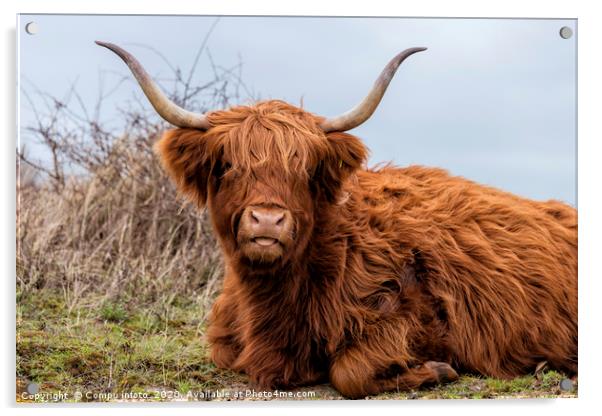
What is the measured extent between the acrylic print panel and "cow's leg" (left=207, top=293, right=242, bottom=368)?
12mm

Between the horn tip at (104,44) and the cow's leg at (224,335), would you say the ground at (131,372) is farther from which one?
the horn tip at (104,44)

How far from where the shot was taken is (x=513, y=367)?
566cm

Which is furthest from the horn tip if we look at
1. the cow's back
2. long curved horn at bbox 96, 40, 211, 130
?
the cow's back

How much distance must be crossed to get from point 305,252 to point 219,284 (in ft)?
6.47

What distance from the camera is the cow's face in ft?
16.0

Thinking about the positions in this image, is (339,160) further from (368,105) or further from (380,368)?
(380,368)

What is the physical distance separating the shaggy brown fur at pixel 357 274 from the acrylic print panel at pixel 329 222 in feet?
0.03

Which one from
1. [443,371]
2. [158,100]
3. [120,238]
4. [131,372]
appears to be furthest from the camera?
[120,238]

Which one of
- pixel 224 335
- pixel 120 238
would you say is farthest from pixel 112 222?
pixel 224 335

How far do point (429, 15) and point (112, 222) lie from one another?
110 inches

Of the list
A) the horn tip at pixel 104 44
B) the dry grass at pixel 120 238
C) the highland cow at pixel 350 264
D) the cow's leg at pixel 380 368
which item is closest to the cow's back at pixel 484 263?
the highland cow at pixel 350 264

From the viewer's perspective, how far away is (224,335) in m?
5.72

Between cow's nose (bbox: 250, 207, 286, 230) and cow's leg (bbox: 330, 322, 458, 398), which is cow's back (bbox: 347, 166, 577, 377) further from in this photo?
cow's nose (bbox: 250, 207, 286, 230)

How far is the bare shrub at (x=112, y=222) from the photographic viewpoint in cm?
652
